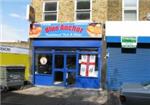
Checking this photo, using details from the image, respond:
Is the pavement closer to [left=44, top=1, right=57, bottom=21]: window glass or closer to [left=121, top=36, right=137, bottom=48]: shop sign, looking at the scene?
[left=121, top=36, right=137, bottom=48]: shop sign

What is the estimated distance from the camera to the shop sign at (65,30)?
76.1ft

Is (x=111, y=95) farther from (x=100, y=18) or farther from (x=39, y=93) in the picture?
(x=100, y=18)

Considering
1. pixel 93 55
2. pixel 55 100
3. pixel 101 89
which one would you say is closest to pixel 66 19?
pixel 93 55

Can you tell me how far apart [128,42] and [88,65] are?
9.26ft

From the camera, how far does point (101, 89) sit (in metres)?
23.1

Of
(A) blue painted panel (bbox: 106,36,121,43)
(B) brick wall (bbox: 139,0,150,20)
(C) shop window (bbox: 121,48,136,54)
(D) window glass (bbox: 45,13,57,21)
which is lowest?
(C) shop window (bbox: 121,48,136,54)

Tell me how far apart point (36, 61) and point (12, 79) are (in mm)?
3374

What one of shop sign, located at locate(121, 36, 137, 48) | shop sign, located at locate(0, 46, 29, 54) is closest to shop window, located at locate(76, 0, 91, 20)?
shop sign, located at locate(121, 36, 137, 48)

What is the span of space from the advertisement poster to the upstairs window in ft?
10.4

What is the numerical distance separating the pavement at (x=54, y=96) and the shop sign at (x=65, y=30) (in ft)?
10.3

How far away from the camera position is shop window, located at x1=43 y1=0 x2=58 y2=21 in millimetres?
24891

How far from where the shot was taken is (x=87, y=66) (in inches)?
931

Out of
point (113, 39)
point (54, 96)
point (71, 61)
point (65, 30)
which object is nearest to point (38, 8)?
point (65, 30)

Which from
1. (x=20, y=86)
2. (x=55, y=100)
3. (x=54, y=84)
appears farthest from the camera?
(x=54, y=84)
